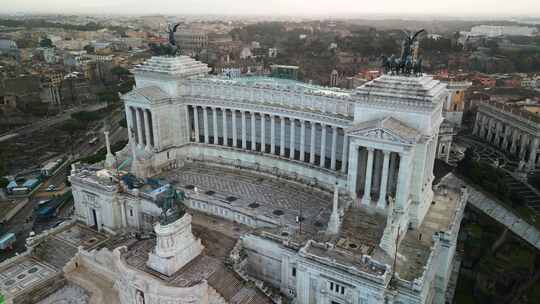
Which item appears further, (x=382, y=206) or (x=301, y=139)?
(x=301, y=139)

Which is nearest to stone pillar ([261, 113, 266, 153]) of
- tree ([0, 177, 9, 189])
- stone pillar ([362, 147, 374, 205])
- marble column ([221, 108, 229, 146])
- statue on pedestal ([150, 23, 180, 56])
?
marble column ([221, 108, 229, 146])

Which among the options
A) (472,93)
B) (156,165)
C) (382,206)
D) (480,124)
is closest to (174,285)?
(382,206)

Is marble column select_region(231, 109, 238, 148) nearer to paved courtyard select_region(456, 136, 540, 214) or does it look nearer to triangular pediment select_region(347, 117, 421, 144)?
triangular pediment select_region(347, 117, 421, 144)

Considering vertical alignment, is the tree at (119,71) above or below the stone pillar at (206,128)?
below

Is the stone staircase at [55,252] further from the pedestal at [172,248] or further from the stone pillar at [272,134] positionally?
the stone pillar at [272,134]

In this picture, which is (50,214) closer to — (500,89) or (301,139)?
(301,139)

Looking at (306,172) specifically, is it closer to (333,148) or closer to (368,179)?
(333,148)

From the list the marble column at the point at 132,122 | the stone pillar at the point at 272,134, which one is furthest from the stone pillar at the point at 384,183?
the marble column at the point at 132,122
